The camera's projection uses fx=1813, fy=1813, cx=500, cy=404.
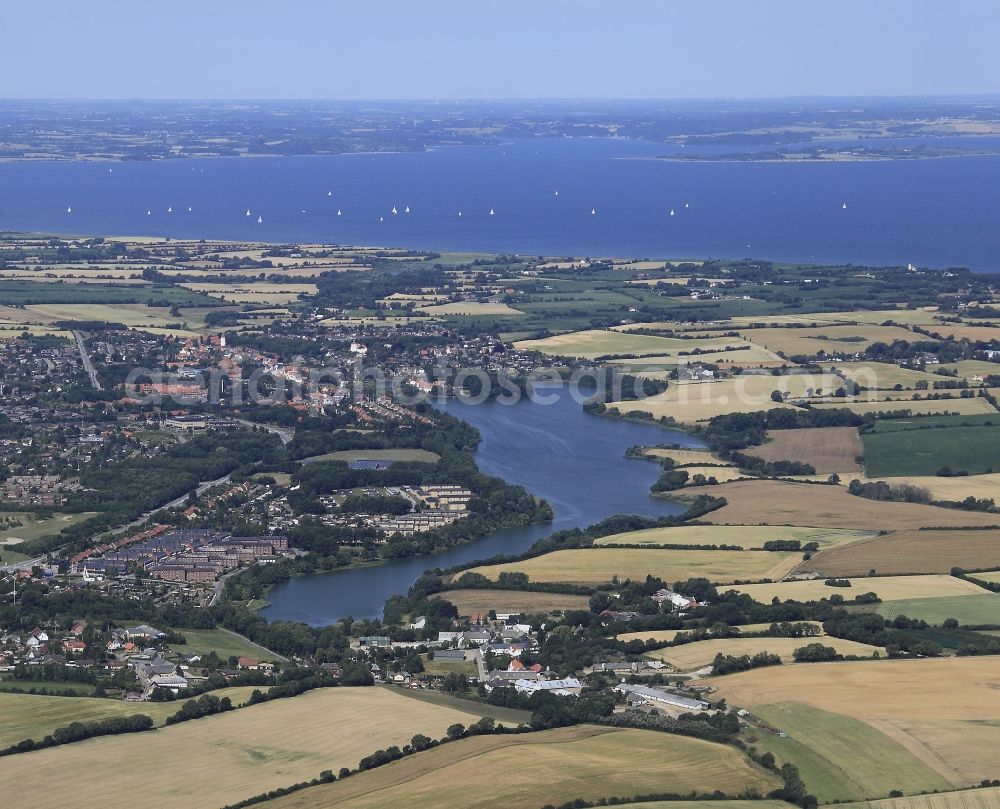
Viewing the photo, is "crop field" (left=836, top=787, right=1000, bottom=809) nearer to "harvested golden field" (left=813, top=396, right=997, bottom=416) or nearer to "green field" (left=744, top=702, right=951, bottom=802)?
"green field" (left=744, top=702, right=951, bottom=802)

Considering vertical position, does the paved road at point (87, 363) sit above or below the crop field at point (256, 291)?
below

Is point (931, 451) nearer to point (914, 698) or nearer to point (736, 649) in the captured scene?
point (736, 649)

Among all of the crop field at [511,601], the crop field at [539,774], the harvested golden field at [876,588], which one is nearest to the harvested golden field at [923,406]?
the harvested golden field at [876,588]

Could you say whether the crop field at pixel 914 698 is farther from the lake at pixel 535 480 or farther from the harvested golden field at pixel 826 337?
the harvested golden field at pixel 826 337

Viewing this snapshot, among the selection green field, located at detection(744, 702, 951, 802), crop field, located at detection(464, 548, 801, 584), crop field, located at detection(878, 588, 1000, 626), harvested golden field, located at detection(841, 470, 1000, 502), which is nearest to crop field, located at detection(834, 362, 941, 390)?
harvested golden field, located at detection(841, 470, 1000, 502)

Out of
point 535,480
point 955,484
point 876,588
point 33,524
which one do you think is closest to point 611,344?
point 535,480
